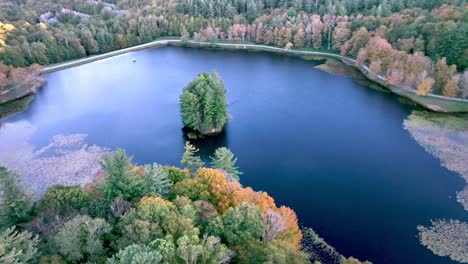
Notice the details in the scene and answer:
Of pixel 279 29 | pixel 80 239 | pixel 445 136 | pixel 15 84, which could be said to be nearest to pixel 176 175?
pixel 80 239

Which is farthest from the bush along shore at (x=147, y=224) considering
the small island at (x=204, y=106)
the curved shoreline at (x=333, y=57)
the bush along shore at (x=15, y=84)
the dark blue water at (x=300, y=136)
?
the bush along shore at (x=15, y=84)

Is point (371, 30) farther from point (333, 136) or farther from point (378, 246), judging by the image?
point (378, 246)

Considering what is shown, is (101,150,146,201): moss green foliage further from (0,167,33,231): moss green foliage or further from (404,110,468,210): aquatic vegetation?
(404,110,468,210): aquatic vegetation

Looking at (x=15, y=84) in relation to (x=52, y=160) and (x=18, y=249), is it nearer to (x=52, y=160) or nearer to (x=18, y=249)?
(x=52, y=160)

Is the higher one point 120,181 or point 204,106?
point 120,181

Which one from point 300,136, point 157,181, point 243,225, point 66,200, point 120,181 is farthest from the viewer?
point 300,136

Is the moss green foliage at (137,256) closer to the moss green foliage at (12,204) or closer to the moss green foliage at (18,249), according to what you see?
the moss green foliage at (18,249)

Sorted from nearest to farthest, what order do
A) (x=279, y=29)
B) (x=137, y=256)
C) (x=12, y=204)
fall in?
(x=137, y=256), (x=12, y=204), (x=279, y=29)

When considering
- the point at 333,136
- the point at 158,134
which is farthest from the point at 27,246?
the point at 333,136

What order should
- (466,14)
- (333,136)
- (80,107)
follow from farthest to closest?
(466,14)
(80,107)
(333,136)
